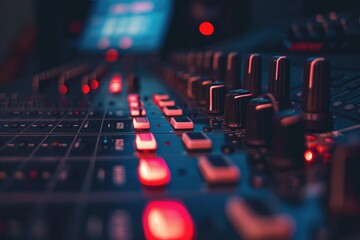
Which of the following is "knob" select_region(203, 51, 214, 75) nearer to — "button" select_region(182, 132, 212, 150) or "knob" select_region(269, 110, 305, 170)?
"button" select_region(182, 132, 212, 150)

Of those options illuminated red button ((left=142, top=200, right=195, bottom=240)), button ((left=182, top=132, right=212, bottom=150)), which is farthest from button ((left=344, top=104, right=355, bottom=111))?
illuminated red button ((left=142, top=200, right=195, bottom=240))

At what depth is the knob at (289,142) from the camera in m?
0.68

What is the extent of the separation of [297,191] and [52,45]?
3.45 metres

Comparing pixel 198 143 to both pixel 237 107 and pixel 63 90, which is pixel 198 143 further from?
pixel 63 90

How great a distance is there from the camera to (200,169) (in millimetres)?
706

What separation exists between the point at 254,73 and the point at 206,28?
9.01 feet

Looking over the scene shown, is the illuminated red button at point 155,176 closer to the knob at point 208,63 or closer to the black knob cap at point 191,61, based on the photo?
the knob at point 208,63

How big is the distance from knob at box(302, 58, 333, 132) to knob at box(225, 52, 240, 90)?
0.52 metres

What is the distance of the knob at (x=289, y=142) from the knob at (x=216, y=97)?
49 centimetres

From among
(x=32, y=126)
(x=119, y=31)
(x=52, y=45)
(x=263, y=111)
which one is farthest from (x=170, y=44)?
(x=263, y=111)

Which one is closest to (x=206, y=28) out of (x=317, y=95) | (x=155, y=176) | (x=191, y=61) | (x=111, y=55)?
(x=111, y=55)

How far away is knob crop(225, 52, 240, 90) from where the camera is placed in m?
1.39

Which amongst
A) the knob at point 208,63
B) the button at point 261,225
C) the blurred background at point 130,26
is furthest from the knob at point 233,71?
the button at point 261,225

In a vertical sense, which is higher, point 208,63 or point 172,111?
point 208,63
